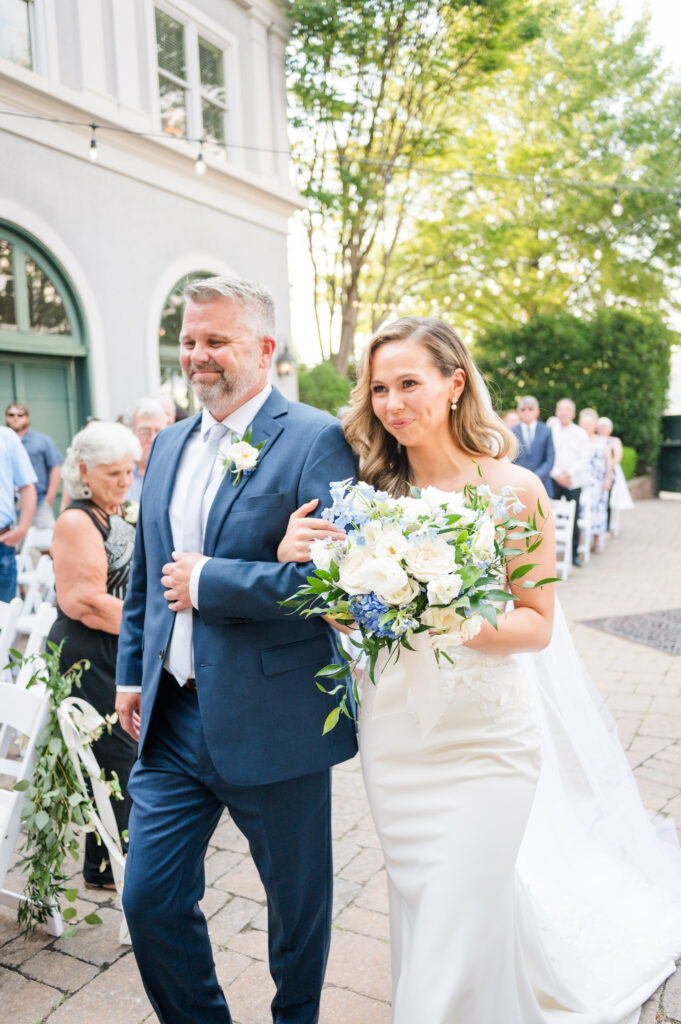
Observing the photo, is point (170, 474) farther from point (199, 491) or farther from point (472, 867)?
point (472, 867)

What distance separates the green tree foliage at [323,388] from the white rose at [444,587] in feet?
43.1

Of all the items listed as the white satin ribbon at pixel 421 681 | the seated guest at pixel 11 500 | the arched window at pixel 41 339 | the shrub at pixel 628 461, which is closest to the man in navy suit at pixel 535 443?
the arched window at pixel 41 339

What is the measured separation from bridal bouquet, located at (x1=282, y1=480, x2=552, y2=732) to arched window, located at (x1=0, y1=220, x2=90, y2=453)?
7709 mm

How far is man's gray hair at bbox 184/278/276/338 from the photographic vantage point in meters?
2.26

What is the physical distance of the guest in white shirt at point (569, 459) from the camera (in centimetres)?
1101

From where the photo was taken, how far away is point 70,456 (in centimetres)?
343

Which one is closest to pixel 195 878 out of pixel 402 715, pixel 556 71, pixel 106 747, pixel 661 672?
pixel 402 715

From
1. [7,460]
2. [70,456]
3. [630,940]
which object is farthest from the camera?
[7,460]

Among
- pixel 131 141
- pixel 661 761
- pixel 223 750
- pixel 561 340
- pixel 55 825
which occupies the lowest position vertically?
pixel 661 761

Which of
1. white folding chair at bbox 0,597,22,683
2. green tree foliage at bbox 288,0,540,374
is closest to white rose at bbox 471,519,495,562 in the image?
white folding chair at bbox 0,597,22,683

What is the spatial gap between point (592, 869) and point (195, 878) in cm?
162

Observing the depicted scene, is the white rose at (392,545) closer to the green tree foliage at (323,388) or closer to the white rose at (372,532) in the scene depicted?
the white rose at (372,532)

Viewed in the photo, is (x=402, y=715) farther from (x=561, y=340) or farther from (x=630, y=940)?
(x=561, y=340)

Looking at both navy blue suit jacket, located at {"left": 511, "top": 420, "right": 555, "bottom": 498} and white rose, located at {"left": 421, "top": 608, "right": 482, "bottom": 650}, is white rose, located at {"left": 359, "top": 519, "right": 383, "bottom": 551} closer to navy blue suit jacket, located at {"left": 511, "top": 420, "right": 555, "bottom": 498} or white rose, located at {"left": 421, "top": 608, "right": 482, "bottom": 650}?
white rose, located at {"left": 421, "top": 608, "right": 482, "bottom": 650}
